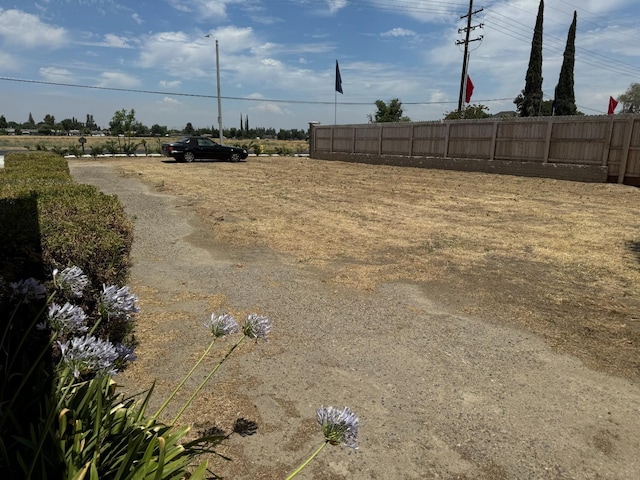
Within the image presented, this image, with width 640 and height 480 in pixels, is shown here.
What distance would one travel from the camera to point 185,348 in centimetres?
352

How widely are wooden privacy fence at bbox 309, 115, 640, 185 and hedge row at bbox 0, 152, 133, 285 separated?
53.7 feet

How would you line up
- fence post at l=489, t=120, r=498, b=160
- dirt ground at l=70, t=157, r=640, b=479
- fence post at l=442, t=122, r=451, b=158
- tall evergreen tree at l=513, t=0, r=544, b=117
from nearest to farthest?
dirt ground at l=70, t=157, r=640, b=479 < fence post at l=489, t=120, r=498, b=160 < fence post at l=442, t=122, r=451, b=158 < tall evergreen tree at l=513, t=0, r=544, b=117

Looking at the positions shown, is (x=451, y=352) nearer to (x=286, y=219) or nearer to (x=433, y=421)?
(x=433, y=421)

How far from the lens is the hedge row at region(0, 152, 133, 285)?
8.21 ft

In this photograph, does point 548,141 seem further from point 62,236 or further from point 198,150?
point 62,236

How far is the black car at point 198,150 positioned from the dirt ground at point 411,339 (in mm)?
16828

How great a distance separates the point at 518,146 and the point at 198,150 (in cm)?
1674

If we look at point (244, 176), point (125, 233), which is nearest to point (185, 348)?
point (125, 233)

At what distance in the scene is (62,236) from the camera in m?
2.74

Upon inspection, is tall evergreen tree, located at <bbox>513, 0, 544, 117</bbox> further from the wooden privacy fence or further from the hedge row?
the hedge row

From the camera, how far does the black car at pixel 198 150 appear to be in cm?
2456

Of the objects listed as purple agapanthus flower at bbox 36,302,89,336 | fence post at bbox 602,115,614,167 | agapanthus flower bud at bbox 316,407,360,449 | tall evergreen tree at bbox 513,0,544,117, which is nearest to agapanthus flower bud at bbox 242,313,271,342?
agapanthus flower bud at bbox 316,407,360,449

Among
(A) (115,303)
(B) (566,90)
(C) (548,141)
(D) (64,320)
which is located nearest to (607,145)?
(C) (548,141)

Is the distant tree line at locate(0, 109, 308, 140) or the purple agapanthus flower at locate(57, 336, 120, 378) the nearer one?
the purple agapanthus flower at locate(57, 336, 120, 378)
